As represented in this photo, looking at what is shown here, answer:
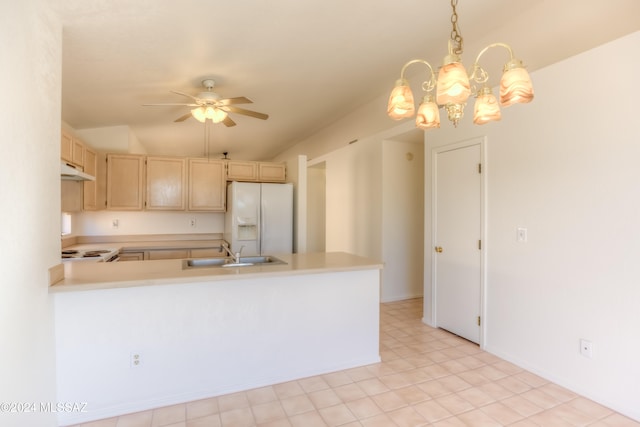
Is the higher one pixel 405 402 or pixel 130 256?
pixel 130 256

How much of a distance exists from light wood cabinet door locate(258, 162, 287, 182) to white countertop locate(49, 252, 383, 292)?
7.58ft

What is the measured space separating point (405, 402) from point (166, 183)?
13.3 ft

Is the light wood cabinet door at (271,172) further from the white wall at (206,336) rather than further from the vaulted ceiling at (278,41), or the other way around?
the white wall at (206,336)

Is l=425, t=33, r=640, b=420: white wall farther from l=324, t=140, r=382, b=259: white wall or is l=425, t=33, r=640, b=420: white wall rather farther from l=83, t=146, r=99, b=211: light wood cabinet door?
l=83, t=146, r=99, b=211: light wood cabinet door

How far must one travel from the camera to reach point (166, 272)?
225cm

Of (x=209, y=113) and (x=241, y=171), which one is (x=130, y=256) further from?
(x=209, y=113)

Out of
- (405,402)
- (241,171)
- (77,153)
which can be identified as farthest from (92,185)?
(405,402)

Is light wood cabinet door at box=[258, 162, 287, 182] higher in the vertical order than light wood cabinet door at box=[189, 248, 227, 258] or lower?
higher

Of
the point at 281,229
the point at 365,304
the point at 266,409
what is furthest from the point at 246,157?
the point at 266,409

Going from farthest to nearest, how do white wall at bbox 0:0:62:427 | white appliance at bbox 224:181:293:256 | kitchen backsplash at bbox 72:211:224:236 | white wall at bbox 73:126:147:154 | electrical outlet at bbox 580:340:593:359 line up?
kitchen backsplash at bbox 72:211:224:236
white wall at bbox 73:126:147:154
white appliance at bbox 224:181:293:256
electrical outlet at bbox 580:340:593:359
white wall at bbox 0:0:62:427

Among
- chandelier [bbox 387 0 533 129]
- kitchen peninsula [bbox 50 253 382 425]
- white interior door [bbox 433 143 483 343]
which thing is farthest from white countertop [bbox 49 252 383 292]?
chandelier [bbox 387 0 533 129]

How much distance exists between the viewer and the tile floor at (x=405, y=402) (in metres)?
1.98

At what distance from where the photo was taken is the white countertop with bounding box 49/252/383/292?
1.96 m

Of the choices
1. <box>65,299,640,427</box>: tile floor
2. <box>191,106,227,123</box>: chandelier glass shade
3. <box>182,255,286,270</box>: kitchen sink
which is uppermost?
<box>191,106,227,123</box>: chandelier glass shade
